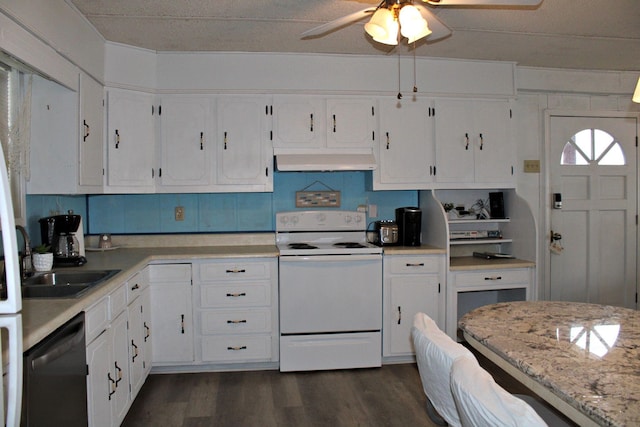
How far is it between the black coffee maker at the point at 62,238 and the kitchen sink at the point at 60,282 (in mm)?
227

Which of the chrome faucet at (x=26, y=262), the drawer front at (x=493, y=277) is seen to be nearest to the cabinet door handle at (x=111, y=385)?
the chrome faucet at (x=26, y=262)

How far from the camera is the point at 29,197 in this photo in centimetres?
270

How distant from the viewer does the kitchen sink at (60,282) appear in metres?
2.15

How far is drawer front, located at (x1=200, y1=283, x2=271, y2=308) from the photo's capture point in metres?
3.24

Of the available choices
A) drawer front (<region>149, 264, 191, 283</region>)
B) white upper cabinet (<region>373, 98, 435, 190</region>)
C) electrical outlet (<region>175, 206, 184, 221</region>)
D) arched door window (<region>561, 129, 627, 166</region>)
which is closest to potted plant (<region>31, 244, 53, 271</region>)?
drawer front (<region>149, 264, 191, 283</region>)

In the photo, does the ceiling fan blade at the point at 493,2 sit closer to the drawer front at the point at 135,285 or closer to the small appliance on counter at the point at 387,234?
the small appliance on counter at the point at 387,234

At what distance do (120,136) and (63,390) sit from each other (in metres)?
2.08

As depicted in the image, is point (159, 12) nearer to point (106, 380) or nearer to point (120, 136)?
Answer: point (120, 136)

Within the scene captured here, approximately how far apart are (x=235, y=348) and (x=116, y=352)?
1058mm

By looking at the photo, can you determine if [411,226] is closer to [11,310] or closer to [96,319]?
[96,319]

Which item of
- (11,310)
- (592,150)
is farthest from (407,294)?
(11,310)

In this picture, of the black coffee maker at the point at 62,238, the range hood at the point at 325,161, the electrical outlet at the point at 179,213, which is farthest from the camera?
the electrical outlet at the point at 179,213

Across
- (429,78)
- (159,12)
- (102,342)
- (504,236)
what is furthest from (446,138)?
(102,342)

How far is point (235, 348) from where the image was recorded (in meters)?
3.27
